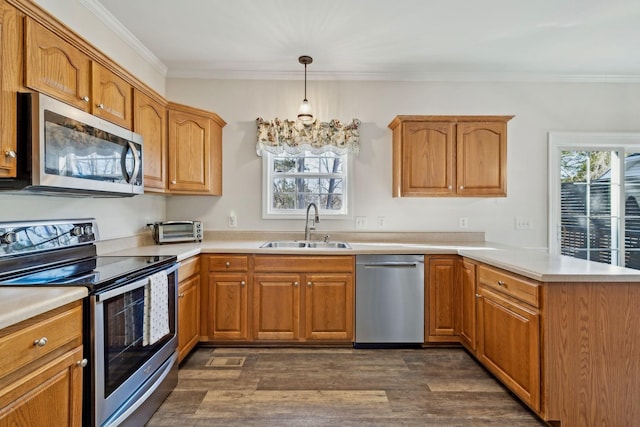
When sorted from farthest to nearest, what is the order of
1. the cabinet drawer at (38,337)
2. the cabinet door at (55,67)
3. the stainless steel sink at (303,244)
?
the stainless steel sink at (303,244) → the cabinet door at (55,67) → the cabinet drawer at (38,337)

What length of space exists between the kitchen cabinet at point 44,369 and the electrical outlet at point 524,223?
12.0ft

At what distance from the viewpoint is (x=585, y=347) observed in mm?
1733

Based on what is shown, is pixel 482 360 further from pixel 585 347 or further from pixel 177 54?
pixel 177 54

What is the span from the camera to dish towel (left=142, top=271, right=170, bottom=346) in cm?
181

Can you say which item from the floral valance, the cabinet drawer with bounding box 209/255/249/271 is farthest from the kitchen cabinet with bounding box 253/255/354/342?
the floral valance

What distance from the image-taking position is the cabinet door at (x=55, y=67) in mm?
1476

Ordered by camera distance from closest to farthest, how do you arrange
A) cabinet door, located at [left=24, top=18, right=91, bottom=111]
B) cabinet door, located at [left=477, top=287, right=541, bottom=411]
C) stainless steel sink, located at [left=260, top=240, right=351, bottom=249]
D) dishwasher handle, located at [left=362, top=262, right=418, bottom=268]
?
cabinet door, located at [left=24, top=18, right=91, bottom=111] → cabinet door, located at [left=477, top=287, right=541, bottom=411] → dishwasher handle, located at [left=362, top=262, right=418, bottom=268] → stainless steel sink, located at [left=260, top=240, right=351, bottom=249]

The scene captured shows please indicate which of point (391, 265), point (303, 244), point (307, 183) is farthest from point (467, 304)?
point (307, 183)

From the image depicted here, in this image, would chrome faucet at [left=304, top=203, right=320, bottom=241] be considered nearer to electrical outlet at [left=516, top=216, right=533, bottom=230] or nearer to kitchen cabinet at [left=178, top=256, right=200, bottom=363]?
kitchen cabinet at [left=178, top=256, right=200, bottom=363]

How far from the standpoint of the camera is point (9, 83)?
1.39 metres

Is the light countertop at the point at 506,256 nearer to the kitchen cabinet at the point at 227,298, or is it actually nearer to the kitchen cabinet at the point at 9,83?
the kitchen cabinet at the point at 227,298

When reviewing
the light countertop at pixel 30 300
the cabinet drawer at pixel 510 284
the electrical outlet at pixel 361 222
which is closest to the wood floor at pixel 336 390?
the cabinet drawer at pixel 510 284

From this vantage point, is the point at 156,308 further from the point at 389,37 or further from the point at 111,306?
the point at 389,37

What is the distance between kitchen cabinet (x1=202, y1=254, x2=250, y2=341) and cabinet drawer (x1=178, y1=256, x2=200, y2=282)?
101 mm
